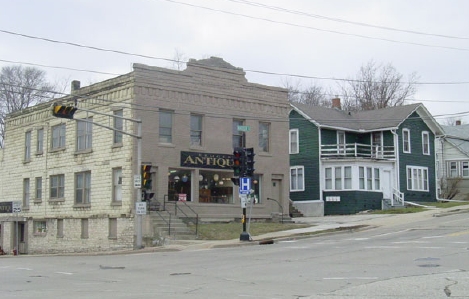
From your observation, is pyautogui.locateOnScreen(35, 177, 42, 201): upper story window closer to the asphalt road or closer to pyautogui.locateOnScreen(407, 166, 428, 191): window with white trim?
the asphalt road

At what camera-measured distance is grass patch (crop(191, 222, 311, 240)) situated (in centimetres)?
3212

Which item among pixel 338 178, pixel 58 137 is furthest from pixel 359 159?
pixel 58 137

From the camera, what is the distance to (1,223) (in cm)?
4356

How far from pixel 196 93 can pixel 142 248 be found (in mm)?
9659

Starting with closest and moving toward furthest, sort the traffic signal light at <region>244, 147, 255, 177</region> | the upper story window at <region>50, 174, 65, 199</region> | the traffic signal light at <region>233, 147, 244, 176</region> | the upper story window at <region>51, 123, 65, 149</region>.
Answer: the traffic signal light at <region>233, 147, 244, 176</region>, the traffic signal light at <region>244, 147, 255, 177</region>, the upper story window at <region>50, 174, 65, 199</region>, the upper story window at <region>51, 123, 65, 149</region>

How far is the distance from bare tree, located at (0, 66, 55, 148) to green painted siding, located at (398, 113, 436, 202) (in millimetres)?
32938

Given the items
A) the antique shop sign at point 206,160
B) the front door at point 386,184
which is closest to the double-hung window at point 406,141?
the front door at point 386,184

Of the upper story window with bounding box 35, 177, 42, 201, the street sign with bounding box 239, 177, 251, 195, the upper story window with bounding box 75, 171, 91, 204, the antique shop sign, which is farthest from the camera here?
the upper story window with bounding box 35, 177, 42, 201

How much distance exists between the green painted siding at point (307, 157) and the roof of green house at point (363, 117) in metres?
0.71

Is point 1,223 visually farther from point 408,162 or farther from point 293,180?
point 408,162

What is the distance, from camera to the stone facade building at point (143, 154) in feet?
112

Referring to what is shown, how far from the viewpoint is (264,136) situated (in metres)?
39.4

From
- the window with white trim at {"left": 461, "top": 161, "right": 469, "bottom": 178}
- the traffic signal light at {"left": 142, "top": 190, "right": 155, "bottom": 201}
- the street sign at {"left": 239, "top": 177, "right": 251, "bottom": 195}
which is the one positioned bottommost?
the traffic signal light at {"left": 142, "top": 190, "right": 155, "bottom": 201}

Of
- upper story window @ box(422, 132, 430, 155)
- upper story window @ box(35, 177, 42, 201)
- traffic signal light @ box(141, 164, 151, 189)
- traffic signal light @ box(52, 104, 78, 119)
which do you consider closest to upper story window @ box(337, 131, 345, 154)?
upper story window @ box(422, 132, 430, 155)
